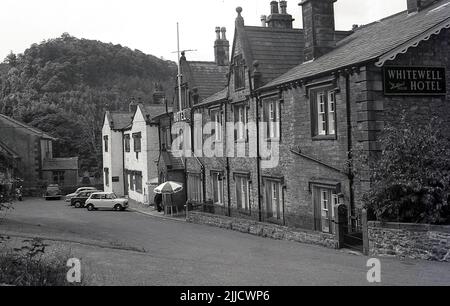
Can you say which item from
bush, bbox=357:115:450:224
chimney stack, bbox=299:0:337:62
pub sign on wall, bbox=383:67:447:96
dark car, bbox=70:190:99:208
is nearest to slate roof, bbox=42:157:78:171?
dark car, bbox=70:190:99:208

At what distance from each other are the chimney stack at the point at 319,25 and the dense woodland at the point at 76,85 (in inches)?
1827

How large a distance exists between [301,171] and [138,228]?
33.3ft

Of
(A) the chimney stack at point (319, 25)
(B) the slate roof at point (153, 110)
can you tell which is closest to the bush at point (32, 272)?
(A) the chimney stack at point (319, 25)

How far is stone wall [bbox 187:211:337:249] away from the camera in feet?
61.9

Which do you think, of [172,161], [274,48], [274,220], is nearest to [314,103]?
[274,220]

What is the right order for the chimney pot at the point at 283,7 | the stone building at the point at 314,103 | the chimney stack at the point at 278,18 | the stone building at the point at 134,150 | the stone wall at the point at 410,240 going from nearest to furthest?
the stone wall at the point at 410,240
the stone building at the point at 314,103
the chimney stack at the point at 278,18
the chimney pot at the point at 283,7
the stone building at the point at 134,150

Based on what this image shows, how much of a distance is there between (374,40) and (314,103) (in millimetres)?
3674

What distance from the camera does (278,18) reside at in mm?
30547

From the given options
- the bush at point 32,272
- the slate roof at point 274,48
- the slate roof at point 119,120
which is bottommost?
the bush at point 32,272

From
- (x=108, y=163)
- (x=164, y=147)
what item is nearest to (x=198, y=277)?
(x=164, y=147)

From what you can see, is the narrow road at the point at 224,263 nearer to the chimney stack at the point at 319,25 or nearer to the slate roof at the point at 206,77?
the chimney stack at the point at 319,25

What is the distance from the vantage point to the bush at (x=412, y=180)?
Answer: 15195 mm

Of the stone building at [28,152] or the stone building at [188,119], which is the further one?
the stone building at [28,152]

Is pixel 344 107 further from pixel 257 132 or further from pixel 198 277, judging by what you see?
pixel 198 277
